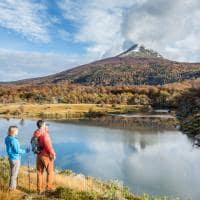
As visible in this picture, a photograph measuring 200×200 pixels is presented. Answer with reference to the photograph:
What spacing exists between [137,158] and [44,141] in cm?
3763

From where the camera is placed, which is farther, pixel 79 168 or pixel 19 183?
pixel 79 168

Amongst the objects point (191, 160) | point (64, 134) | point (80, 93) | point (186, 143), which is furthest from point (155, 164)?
point (80, 93)

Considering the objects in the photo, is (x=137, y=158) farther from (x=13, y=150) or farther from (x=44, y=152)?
(x=13, y=150)

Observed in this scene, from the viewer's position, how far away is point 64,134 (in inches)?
3091

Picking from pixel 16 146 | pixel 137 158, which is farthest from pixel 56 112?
pixel 16 146

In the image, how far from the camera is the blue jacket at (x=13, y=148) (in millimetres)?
12580

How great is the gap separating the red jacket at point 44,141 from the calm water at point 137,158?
62.6 ft

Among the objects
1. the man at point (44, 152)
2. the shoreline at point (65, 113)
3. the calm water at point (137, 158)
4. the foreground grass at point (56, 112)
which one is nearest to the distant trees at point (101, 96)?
the shoreline at point (65, 113)

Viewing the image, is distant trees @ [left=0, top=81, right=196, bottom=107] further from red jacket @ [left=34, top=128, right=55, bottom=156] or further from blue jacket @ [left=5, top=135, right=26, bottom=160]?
blue jacket @ [left=5, top=135, right=26, bottom=160]

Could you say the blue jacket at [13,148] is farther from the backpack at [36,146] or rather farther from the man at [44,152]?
the man at [44,152]

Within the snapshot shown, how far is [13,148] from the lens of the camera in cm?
1278

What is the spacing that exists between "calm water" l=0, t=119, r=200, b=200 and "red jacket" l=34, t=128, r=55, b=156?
19085mm

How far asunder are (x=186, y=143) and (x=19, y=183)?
52337 mm

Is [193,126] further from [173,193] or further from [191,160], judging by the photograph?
[173,193]
